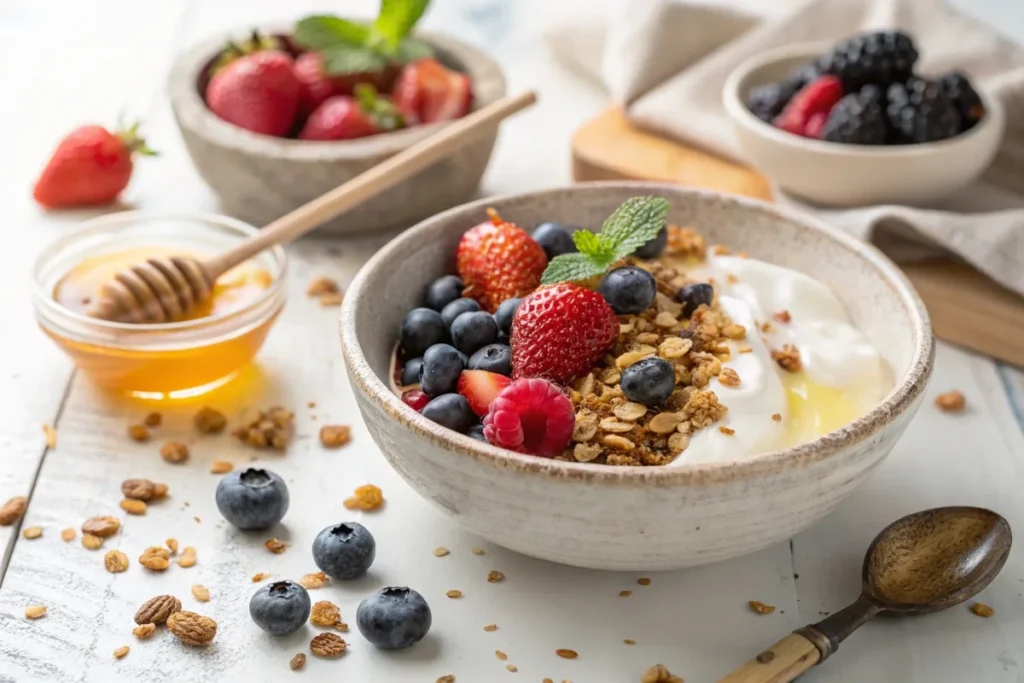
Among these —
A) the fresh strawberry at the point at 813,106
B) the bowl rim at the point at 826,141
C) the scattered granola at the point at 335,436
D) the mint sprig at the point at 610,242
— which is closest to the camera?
the mint sprig at the point at 610,242

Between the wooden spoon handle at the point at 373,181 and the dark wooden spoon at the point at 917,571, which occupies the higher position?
the dark wooden spoon at the point at 917,571

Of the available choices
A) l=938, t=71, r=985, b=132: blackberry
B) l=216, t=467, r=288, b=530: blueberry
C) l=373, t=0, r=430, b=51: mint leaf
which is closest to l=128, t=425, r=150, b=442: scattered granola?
l=216, t=467, r=288, b=530: blueberry

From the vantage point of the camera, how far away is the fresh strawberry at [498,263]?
5.43ft

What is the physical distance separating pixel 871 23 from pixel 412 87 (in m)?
1.04

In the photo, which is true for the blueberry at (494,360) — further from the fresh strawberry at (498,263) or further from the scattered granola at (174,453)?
the scattered granola at (174,453)

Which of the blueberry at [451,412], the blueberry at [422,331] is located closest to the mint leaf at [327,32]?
the blueberry at [422,331]

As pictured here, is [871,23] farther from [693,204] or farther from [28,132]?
[28,132]

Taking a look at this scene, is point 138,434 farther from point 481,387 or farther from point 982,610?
point 982,610

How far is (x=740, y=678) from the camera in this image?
4.29 ft

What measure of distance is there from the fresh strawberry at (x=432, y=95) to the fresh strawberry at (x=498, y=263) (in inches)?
26.4

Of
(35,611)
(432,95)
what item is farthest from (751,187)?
(35,611)

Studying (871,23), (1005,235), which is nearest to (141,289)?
(1005,235)

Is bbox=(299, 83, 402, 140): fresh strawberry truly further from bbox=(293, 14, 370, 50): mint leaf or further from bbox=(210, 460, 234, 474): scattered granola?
bbox=(210, 460, 234, 474): scattered granola

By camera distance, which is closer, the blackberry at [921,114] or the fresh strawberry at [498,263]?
the fresh strawberry at [498,263]
